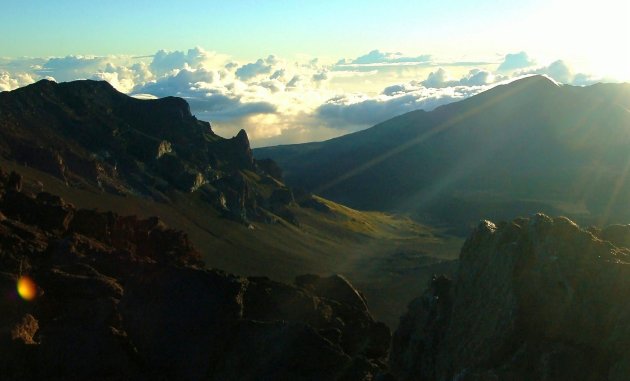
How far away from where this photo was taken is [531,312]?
2902 cm

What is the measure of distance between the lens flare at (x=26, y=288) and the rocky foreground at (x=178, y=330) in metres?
0.39

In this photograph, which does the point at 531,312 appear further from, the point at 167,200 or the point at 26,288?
the point at 167,200

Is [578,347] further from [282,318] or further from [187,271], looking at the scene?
[187,271]

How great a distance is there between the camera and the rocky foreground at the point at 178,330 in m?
36.2

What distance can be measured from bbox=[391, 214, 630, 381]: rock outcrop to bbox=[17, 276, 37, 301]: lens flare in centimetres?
2418

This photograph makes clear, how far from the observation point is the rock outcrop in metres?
25.9

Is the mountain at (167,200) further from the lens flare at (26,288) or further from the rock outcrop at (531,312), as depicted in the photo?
the rock outcrop at (531,312)

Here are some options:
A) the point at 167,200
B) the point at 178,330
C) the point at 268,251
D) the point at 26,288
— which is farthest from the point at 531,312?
the point at 167,200

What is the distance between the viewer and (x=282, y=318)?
4406cm

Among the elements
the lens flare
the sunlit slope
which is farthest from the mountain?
the lens flare

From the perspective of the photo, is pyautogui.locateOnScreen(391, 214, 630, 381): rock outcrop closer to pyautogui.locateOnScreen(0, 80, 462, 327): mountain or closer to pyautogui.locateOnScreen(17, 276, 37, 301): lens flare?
pyautogui.locateOnScreen(17, 276, 37, 301): lens flare

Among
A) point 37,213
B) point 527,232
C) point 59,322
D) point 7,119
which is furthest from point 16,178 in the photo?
point 7,119

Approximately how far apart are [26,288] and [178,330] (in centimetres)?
1184

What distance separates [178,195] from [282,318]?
149m
